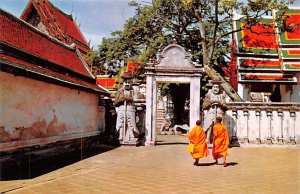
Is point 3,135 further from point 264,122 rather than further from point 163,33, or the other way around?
point 163,33

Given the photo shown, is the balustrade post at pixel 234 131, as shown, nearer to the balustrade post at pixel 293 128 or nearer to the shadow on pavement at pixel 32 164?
the balustrade post at pixel 293 128

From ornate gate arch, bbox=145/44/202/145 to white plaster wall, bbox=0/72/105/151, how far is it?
2.86 m

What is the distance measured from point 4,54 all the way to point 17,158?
278 centimetres

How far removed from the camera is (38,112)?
10.9 m

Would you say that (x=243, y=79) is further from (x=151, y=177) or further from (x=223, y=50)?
(x=151, y=177)

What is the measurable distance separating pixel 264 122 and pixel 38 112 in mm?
10464

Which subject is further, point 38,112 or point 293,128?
point 293,128

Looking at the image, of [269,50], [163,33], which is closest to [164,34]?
[163,33]

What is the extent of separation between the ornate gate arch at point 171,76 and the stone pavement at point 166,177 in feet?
15.7

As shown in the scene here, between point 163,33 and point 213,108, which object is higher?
point 163,33

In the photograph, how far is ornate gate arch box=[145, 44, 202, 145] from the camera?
55.9 feet

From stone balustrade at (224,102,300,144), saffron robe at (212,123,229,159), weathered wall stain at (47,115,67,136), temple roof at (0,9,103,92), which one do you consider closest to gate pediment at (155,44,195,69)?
stone balustrade at (224,102,300,144)

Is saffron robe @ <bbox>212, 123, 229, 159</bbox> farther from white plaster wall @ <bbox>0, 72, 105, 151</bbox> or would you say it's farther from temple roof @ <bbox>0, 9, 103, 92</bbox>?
temple roof @ <bbox>0, 9, 103, 92</bbox>

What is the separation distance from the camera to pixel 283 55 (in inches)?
901
